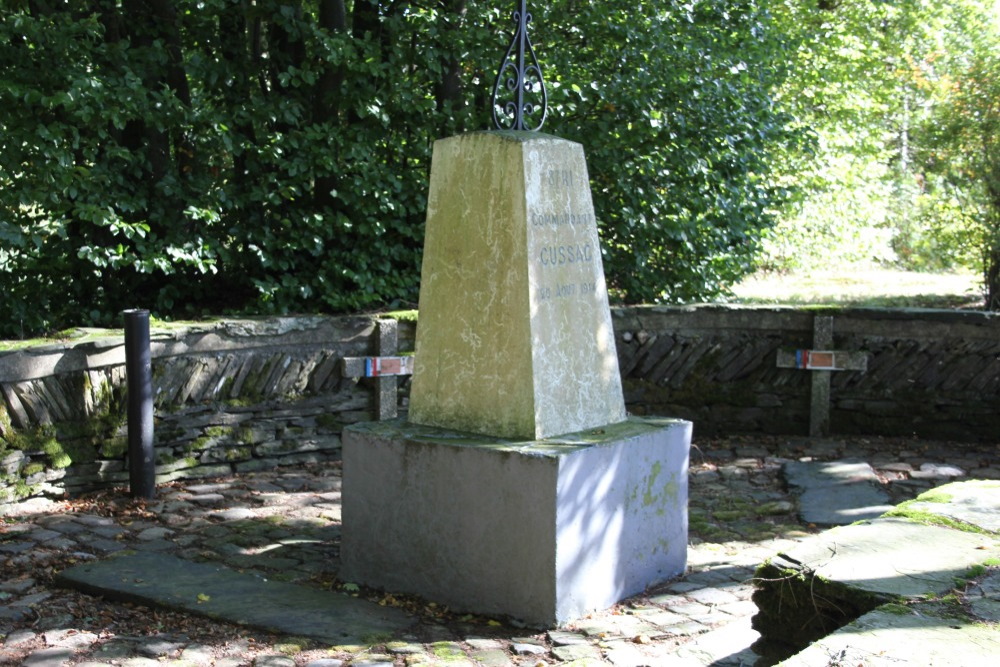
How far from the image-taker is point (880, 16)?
15.1 meters

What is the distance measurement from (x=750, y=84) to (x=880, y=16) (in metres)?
5.77

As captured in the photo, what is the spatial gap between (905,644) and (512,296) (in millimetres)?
2621

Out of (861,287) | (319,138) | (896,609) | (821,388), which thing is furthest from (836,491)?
(861,287)

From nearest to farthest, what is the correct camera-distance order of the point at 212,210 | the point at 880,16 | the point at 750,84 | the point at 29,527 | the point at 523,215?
the point at 523,215
the point at 29,527
the point at 212,210
the point at 750,84
the point at 880,16

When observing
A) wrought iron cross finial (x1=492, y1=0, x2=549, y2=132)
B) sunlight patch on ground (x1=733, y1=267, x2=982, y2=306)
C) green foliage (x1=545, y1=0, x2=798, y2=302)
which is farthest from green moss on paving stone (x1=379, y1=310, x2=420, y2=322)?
sunlight patch on ground (x1=733, y1=267, x2=982, y2=306)

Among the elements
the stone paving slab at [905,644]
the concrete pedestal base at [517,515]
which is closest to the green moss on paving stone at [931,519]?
the stone paving slab at [905,644]

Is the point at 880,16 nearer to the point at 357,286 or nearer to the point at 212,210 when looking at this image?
the point at 357,286

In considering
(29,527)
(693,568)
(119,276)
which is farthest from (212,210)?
(693,568)

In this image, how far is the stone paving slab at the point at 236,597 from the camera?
15.9 ft

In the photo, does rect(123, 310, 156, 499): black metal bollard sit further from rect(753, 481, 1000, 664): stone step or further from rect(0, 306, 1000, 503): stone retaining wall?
rect(753, 481, 1000, 664): stone step

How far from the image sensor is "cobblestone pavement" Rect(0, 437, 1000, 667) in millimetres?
4539

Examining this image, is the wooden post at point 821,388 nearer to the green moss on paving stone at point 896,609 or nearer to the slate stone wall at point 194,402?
the slate stone wall at point 194,402

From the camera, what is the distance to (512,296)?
16.9 ft

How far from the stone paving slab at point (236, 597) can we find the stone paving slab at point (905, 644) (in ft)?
7.63
